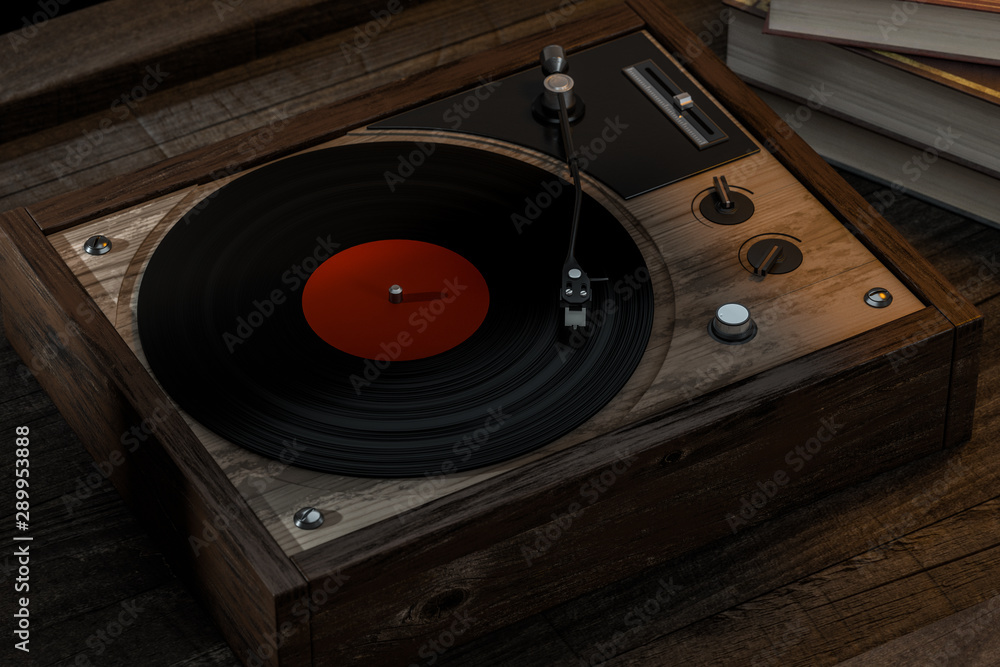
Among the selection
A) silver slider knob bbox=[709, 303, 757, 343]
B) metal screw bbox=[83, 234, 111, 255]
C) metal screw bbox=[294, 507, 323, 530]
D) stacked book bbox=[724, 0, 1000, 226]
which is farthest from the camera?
stacked book bbox=[724, 0, 1000, 226]

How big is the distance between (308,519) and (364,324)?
0.27 m

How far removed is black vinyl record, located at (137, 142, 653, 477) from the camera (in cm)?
152

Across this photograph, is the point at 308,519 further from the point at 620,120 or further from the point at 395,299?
the point at 620,120

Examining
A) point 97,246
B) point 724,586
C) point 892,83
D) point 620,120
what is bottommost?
point 724,586

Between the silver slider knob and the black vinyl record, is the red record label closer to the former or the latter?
the black vinyl record

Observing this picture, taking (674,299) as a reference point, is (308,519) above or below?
above

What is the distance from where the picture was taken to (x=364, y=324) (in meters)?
1.64

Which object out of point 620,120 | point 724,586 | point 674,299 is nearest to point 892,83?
point 620,120

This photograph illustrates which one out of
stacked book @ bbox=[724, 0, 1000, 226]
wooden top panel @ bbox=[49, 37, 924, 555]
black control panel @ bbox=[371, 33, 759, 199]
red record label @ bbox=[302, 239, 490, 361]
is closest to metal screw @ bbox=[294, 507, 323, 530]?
wooden top panel @ bbox=[49, 37, 924, 555]

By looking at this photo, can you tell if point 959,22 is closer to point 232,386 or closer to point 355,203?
point 355,203

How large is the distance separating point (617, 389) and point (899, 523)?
379 mm

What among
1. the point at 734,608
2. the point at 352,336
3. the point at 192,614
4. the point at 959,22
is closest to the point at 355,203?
the point at 352,336

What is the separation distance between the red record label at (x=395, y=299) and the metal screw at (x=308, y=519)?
0.20 meters

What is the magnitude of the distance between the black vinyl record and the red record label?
0.01 meters
